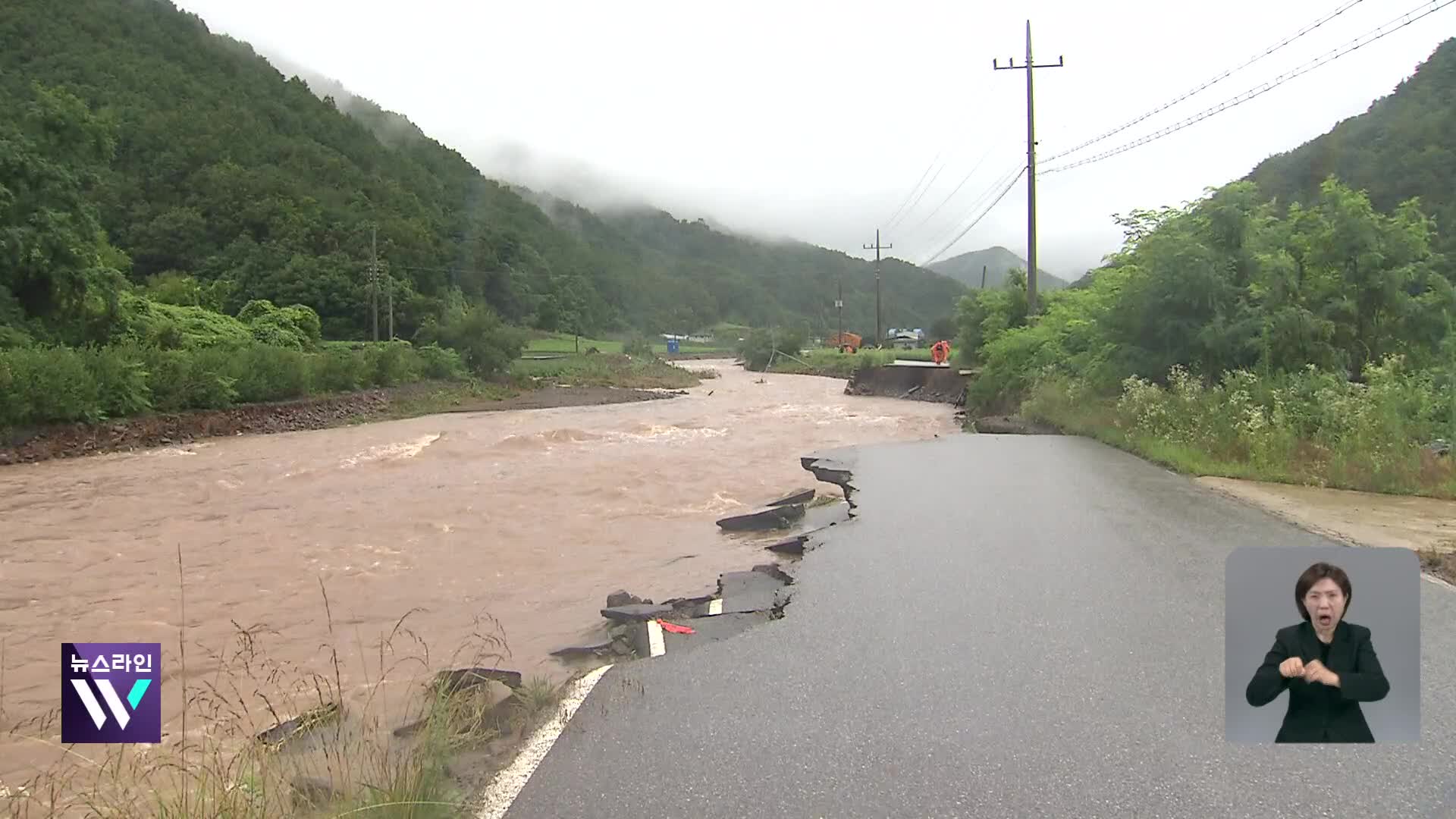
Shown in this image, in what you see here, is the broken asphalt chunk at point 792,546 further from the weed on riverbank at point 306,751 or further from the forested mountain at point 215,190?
the forested mountain at point 215,190

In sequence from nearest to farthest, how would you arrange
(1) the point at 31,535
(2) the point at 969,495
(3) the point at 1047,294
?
(2) the point at 969,495, (1) the point at 31,535, (3) the point at 1047,294

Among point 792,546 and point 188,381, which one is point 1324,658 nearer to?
point 792,546

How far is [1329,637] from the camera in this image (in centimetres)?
293

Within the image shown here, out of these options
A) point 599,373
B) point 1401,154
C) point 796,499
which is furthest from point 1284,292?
point 599,373

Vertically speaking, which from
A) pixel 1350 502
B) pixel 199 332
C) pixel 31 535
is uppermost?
pixel 199 332

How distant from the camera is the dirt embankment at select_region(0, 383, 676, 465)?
70.0 feet

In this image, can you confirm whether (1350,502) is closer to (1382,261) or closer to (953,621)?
(953,621)

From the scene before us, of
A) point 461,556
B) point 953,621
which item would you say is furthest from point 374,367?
point 953,621

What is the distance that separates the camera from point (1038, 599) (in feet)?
21.6

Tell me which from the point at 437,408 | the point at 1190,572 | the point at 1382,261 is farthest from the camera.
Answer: the point at 437,408

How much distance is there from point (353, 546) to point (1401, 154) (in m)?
26.7

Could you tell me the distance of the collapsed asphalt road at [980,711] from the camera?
11.9ft

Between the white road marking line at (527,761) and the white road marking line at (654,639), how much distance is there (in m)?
0.64

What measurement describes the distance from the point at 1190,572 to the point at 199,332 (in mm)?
37695
